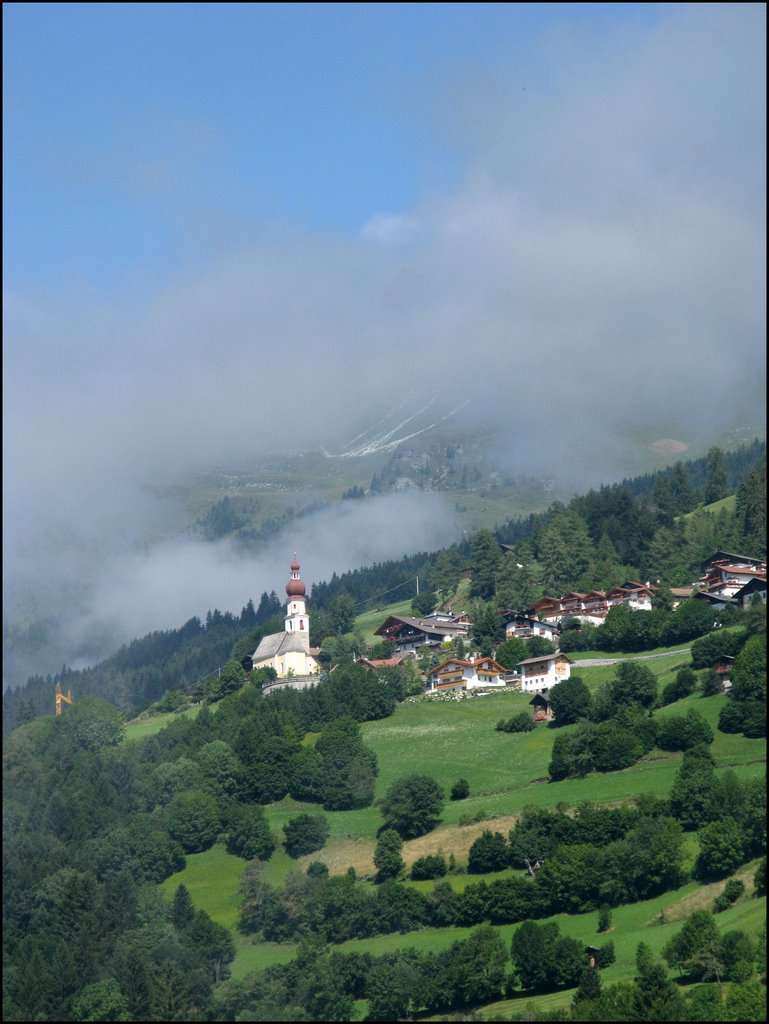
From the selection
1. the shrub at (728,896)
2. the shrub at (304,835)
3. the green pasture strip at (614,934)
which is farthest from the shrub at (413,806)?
the shrub at (728,896)

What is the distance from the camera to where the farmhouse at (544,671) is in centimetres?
12794

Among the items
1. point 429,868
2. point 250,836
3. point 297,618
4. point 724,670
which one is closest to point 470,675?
point 724,670

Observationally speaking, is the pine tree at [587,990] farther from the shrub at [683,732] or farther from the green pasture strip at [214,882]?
the shrub at [683,732]

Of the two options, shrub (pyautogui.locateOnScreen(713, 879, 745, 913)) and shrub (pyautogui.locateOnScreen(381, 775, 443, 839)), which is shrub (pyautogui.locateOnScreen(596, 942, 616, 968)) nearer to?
shrub (pyautogui.locateOnScreen(713, 879, 745, 913))

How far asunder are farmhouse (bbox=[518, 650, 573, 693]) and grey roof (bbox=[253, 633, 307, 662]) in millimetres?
29065

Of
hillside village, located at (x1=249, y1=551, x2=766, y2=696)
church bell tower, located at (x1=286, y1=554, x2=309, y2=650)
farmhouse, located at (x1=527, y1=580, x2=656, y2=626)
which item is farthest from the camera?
church bell tower, located at (x1=286, y1=554, x2=309, y2=650)

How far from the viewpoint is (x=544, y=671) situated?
423ft

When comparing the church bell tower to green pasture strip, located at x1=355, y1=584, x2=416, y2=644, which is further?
green pasture strip, located at x1=355, y1=584, x2=416, y2=644

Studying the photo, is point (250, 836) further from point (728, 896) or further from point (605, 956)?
point (728, 896)

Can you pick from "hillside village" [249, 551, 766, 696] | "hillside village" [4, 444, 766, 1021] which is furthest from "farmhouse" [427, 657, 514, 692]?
"hillside village" [4, 444, 766, 1021]

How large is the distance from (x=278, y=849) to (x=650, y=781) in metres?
24.2

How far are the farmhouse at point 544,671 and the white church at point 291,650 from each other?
962 inches

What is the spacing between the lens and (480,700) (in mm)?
127812

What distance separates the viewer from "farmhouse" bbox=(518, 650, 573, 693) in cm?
12794
